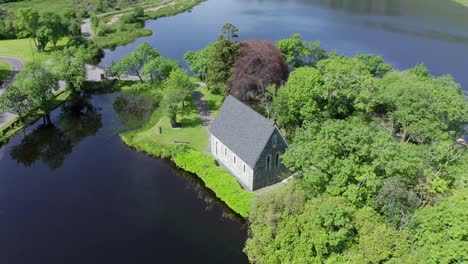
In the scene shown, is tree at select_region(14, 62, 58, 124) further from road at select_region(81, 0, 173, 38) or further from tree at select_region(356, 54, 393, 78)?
tree at select_region(356, 54, 393, 78)

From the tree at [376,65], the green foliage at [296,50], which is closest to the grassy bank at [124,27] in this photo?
the green foliage at [296,50]

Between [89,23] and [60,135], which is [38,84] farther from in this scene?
[89,23]

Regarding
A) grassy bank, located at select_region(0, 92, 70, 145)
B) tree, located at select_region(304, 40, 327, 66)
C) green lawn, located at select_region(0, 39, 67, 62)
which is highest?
tree, located at select_region(304, 40, 327, 66)

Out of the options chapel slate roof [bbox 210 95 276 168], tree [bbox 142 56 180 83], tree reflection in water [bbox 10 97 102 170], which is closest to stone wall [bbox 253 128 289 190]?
chapel slate roof [bbox 210 95 276 168]

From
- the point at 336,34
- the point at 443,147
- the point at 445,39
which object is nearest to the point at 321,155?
the point at 443,147

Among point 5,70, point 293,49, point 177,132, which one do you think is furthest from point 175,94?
point 5,70

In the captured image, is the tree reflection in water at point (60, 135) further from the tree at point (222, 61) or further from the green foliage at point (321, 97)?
the green foliage at point (321, 97)
